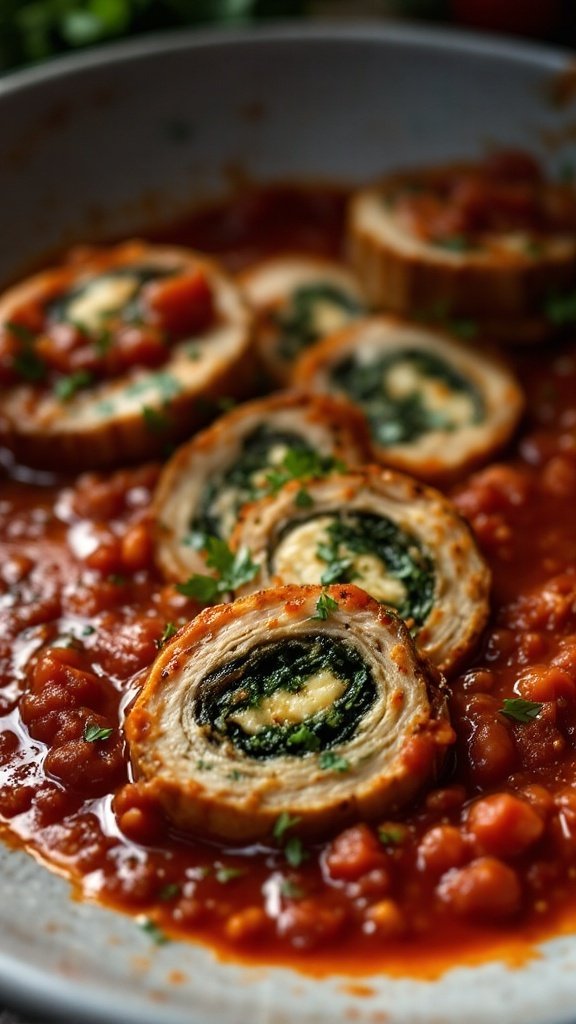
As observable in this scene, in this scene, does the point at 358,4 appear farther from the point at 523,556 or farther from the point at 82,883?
the point at 82,883

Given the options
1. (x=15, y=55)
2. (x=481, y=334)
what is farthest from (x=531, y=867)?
(x=15, y=55)

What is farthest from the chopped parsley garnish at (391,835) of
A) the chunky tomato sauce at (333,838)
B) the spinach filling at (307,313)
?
the spinach filling at (307,313)

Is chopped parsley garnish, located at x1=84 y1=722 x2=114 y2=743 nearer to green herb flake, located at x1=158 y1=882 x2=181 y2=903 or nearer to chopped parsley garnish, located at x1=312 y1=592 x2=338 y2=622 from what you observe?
green herb flake, located at x1=158 y1=882 x2=181 y2=903

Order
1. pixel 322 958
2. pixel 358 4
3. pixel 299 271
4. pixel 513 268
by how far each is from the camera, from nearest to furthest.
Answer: pixel 322 958
pixel 513 268
pixel 299 271
pixel 358 4

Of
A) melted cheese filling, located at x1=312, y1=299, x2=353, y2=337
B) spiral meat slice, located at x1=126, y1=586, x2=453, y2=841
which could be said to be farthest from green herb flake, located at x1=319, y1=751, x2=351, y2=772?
melted cheese filling, located at x1=312, y1=299, x2=353, y2=337

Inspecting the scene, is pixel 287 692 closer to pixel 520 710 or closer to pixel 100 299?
pixel 520 710
